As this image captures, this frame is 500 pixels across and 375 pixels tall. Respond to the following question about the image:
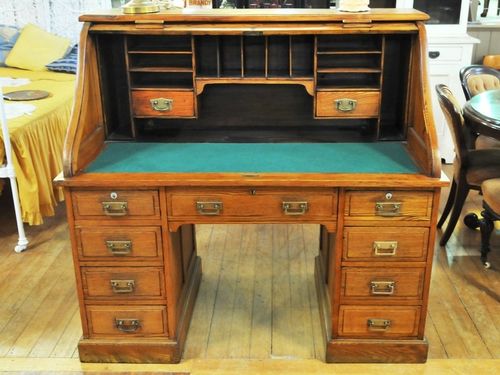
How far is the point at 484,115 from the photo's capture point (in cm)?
288

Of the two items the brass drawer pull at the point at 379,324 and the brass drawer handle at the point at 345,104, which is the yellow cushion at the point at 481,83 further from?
the brass drawer pull at the point at 379,324

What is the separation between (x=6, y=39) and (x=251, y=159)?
4297 millimetres

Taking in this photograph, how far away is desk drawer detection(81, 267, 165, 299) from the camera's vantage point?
2273 millimetres

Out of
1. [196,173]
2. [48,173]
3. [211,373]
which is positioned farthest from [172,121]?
[48,173]

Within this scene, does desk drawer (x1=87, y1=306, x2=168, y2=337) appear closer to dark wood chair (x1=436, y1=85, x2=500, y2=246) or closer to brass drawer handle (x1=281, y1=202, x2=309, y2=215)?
brass drawer handle (x1=281, y1=202, x2=309, y2=215)

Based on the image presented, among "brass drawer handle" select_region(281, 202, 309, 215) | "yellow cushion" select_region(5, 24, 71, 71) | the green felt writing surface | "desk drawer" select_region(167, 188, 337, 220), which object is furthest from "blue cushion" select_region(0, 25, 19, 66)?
"brass drawer handle" select_region(281, 202, 309, 215)

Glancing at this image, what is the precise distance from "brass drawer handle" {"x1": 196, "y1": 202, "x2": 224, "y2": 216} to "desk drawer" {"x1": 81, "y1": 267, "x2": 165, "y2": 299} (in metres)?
0.32

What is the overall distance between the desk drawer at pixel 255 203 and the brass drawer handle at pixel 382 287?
1.15 feet

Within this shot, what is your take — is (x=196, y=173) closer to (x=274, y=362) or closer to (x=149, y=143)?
(x=149, y=143)

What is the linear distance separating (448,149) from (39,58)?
12.5 ft

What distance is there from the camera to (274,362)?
2.39 meters

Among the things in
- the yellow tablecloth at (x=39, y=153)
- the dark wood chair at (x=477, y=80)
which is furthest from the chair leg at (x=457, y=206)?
the yellow tablecloth at (x=39, y=153)

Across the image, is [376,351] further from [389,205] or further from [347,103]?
[347,103]

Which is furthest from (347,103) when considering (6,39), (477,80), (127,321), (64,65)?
(6,39)
